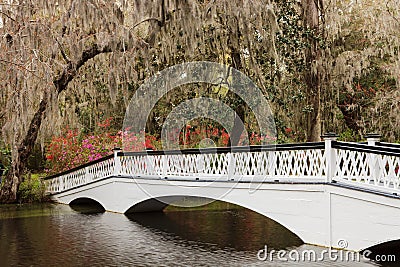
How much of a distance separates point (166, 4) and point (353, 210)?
810 cm

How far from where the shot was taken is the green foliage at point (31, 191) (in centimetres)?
1802

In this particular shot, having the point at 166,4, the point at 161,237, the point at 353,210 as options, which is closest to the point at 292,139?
the point at 166,4

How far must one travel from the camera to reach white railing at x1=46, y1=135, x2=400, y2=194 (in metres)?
8.79

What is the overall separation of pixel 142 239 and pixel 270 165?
9.78 ft

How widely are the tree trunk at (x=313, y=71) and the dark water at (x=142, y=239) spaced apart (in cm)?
312

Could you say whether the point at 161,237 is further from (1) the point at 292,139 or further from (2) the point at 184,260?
(1) the point at 292,139

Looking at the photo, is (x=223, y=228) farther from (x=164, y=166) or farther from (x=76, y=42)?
(x=76, y=42)

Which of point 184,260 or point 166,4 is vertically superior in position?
point 166,4

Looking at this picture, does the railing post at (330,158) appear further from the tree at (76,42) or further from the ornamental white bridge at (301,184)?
the tree at (76,42)

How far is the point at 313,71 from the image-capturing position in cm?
1680

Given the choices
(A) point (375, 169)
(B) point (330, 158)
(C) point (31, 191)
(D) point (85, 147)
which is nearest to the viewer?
(A) point (375, 169)

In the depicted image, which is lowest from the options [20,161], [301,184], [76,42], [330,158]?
[301,184]

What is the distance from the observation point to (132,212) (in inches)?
619

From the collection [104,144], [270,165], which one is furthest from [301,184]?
[104,144]
